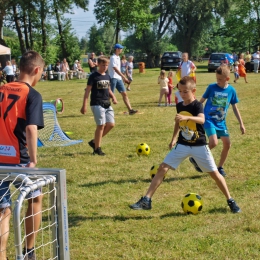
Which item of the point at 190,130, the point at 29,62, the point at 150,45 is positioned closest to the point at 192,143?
the point at 190,130

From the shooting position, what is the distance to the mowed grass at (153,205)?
457 centimetres

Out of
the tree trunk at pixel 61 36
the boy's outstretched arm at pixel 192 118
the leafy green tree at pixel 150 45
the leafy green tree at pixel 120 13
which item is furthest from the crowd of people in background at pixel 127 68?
the leafy green tree at pixel 150 45

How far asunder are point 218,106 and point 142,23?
39.4 m

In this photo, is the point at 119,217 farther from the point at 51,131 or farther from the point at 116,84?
the point at 116,84

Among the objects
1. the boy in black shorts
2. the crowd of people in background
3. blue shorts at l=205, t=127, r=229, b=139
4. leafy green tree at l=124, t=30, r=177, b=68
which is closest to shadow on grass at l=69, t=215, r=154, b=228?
blue shorts at l=205, t=127, r=229, b=139

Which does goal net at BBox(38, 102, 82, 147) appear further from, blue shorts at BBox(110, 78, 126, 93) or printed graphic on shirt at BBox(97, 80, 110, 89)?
blue shorts at BBox(110, 78, 126, 93)

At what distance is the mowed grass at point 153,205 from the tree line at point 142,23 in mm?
33217

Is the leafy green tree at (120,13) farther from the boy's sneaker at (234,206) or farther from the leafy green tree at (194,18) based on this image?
the boy's sneaker at (234,206)

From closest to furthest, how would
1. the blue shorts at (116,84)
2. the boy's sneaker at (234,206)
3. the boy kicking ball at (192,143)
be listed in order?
the boy kicking ball at (192,143), the boy's sneaker at (234,206), the blue shorts at (116,84)

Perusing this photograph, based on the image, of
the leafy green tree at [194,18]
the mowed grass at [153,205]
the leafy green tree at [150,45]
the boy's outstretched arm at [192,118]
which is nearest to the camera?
the mowed grass at [153,205]

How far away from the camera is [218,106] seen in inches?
264

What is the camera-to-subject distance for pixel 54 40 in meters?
44.6

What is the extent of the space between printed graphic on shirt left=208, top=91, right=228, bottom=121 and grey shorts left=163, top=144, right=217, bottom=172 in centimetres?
149

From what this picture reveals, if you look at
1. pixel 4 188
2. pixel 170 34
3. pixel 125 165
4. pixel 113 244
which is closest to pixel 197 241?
pixel 113 244
